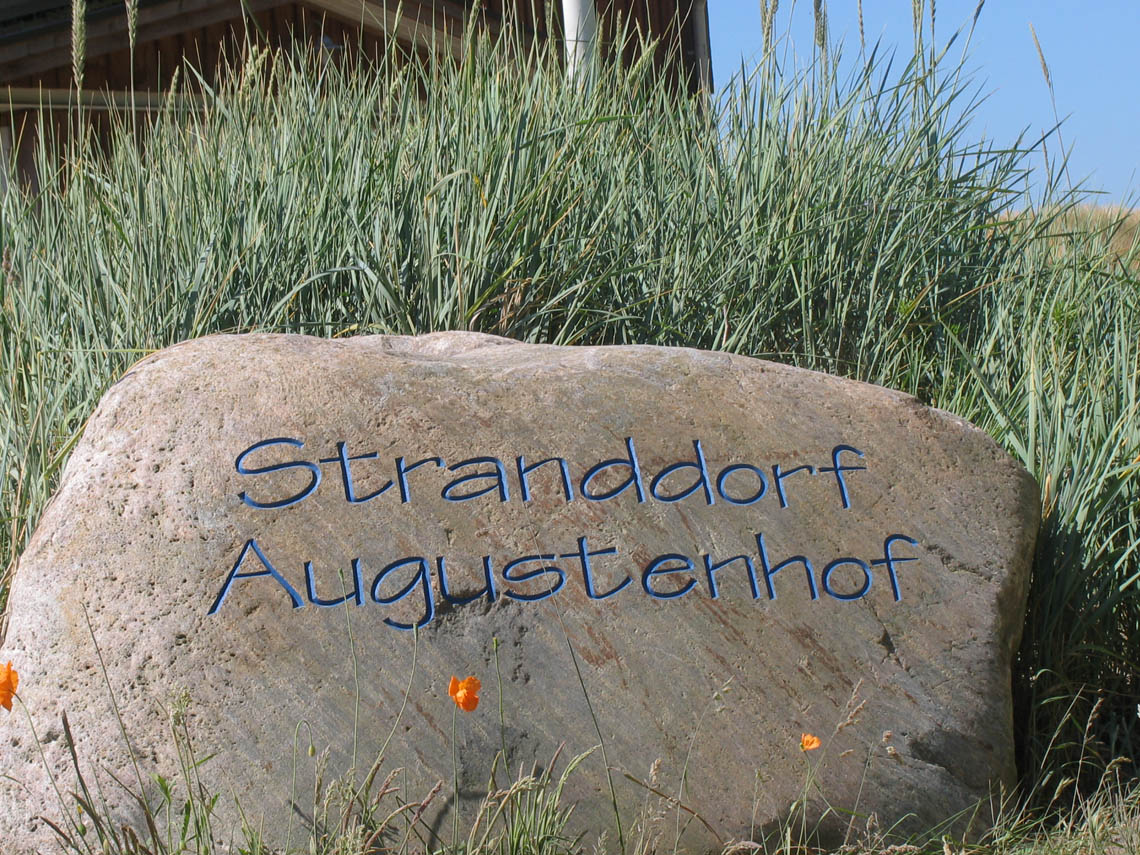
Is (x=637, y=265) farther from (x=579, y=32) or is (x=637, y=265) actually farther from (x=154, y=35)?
(x=154, y=35)

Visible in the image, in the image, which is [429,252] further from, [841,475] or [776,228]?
[841,475]

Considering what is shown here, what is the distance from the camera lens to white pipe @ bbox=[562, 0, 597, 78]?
3998 millimetres

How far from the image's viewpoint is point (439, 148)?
3314 mm

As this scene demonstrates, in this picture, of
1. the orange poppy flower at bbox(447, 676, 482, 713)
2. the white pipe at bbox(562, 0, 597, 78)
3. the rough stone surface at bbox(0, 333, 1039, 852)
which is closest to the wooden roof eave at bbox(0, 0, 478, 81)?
the white pipe at bbox(562, 0, 597, 78)

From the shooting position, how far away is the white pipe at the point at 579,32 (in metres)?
4.00

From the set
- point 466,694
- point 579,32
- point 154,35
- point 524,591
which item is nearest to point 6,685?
point 466,694

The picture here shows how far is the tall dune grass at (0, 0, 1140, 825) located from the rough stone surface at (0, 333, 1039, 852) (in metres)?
0.48

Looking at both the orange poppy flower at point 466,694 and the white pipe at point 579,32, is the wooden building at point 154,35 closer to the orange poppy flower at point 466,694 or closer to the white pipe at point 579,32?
the white pipe at point 579,32

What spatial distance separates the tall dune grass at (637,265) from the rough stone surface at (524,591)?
477 mm

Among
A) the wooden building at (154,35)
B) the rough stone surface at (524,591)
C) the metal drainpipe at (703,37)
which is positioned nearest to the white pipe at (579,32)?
the wooden building at (154,35)

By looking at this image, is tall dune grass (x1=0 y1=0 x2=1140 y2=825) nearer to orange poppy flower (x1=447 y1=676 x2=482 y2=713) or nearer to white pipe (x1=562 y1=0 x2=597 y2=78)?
white pipe (x1=562 y1=0 x2=597 y2=78)

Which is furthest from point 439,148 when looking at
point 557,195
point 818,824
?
point 818,824

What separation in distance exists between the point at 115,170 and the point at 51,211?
23 cm

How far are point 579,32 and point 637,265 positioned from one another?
180cm
